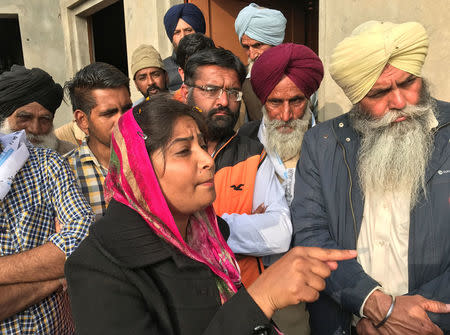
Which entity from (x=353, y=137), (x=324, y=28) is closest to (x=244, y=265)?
(x=353, y=137)

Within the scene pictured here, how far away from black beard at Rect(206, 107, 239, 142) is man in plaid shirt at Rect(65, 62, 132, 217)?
613mm

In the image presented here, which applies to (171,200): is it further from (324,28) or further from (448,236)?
(324,28)

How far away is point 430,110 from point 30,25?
9868 millimetres

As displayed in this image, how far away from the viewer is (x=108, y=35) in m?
10.2

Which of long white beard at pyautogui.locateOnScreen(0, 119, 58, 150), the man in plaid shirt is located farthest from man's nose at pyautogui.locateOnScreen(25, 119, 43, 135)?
the man in plaid shirt

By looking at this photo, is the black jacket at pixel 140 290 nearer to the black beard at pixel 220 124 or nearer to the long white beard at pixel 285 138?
the black beard at pixel 220 124

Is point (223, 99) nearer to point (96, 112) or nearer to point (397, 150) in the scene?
point (96, 112)

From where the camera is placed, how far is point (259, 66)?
8.61 feet

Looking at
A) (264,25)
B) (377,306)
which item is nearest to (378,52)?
(377,306)

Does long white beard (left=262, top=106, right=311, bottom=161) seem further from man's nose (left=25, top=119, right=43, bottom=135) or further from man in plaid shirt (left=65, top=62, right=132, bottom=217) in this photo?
man's nose (left=25, top=119, right=43, bottom=135)

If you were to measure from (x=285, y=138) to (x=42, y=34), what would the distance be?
895cm

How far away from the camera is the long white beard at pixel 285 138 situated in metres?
2.45

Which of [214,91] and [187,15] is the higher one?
[187,15]

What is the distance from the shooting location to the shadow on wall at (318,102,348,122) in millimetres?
3667
